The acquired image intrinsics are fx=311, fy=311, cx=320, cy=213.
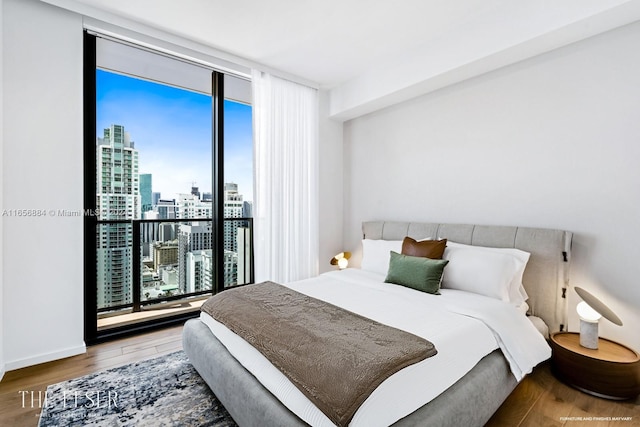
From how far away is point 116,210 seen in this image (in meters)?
3.35

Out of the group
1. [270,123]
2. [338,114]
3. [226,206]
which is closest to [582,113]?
[338,114]

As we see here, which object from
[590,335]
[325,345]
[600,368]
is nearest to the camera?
[325,345]

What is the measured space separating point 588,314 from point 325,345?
1892 millimetres

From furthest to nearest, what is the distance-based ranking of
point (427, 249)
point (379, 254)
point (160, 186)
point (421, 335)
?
1. point (160, 186)
2. point (379, 254)
3. point (427, 249)
4. point (421, 335)

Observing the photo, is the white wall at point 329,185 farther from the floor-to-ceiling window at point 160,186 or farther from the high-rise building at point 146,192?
the high-rise building at point 146,192

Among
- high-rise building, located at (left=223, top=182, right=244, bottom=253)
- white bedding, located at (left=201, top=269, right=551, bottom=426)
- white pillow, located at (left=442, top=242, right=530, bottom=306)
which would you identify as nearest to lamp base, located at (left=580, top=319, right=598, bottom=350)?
white bedding, located at (left=201, top=269, right=551, bottom=426)

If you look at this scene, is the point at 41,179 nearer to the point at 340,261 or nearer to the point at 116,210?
the point at 116,210

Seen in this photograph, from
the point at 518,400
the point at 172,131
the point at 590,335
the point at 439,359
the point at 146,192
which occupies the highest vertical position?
the point at 172,131

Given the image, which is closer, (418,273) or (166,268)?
(418,273)

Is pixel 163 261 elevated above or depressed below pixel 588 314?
above

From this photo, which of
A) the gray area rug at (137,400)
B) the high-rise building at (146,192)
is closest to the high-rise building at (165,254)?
the high-rise building at (146,192)

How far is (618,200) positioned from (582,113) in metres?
0.69

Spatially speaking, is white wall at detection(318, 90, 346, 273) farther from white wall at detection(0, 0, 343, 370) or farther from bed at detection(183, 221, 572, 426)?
white wall at detection(0, 0, 343, 370)

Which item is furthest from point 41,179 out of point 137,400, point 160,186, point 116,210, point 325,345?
point 325,345
